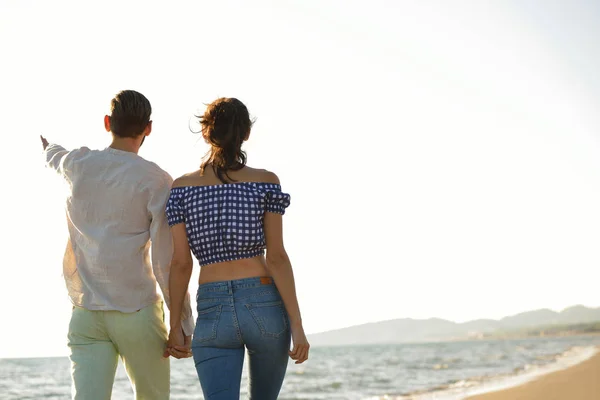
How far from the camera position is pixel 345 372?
20.9 meters

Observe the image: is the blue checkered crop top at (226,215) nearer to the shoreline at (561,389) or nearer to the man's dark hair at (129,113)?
the man's dark hair at (129,113)

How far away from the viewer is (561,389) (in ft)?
27.0

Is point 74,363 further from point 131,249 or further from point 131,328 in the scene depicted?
point 131,249

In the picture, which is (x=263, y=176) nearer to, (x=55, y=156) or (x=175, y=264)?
(x=175, y=264)

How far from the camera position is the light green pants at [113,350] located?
290 cm

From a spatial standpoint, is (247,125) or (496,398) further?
(496,398)

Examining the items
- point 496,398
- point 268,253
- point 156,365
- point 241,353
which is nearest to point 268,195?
point 268,253

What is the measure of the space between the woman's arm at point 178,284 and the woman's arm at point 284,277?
0.31m

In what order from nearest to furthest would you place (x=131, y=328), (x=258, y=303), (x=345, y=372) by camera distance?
(x=258, y=303)
(x=131, y=328)
(x=345, y=372)

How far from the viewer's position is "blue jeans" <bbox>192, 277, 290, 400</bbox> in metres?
2.71

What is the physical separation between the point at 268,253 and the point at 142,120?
0.78 meters

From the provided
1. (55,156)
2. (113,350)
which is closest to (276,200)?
(113,350)

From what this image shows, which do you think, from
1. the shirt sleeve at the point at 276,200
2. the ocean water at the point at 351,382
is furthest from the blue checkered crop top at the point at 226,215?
the ocean water at the point at 351,382

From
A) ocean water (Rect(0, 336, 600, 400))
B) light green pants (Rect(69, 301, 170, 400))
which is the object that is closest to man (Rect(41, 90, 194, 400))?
light green pants (Rect(69, 301, 170, 400))
